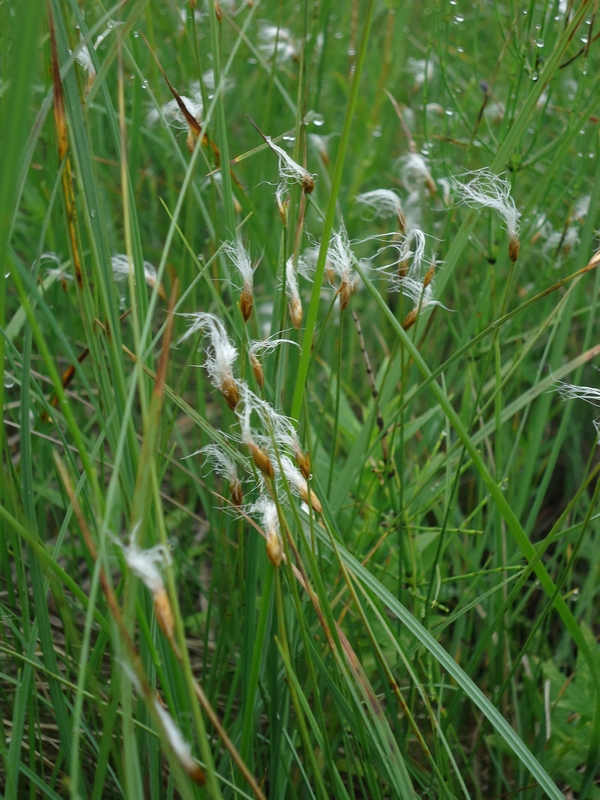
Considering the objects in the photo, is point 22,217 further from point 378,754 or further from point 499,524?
point 378,754

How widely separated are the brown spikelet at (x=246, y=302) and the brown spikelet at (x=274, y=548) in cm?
22

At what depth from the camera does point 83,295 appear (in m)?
0.70

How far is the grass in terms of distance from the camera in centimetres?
55

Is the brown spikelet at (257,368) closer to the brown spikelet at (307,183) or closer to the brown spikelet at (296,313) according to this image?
the brown spikelet at (296,313)

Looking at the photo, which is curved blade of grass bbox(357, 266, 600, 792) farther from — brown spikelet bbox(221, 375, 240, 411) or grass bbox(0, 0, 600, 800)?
brown spikelet bbox(221, 375, 240, 411)

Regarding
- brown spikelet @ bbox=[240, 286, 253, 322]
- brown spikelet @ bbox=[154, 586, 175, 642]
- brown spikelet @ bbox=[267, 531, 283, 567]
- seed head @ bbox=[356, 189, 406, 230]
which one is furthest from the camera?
seed head @ bbox=[356, 189, 406, 230]

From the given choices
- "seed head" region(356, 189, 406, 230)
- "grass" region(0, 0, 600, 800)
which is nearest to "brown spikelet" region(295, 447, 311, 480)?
"grass" region(0, 0, 600, 800)

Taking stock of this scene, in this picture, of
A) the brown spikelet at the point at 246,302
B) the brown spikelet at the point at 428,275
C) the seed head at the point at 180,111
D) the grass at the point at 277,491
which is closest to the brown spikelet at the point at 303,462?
the grass at the point at 277,491

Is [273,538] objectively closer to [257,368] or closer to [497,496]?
[257,368]

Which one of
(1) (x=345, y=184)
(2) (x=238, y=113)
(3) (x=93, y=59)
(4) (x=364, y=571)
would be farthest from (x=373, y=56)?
(4) (x=364, y=571)

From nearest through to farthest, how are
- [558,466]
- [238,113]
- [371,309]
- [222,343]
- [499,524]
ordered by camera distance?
[222,343], [499,524], [558,466], [371,309], [238,113]

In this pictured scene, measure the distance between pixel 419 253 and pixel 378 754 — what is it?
1.81 feet

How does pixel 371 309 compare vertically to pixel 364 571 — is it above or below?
below

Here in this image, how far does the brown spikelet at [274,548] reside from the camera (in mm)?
515
